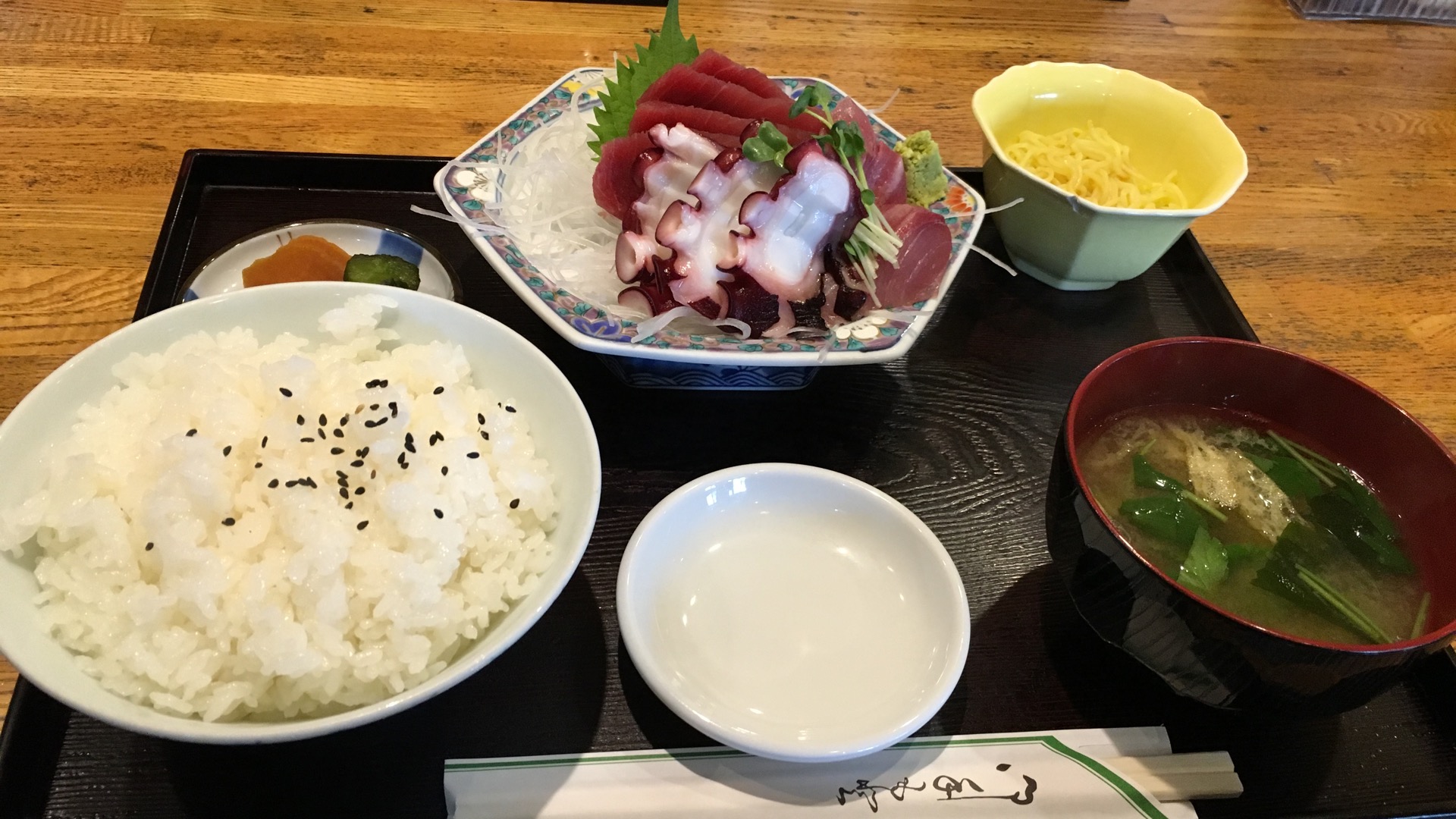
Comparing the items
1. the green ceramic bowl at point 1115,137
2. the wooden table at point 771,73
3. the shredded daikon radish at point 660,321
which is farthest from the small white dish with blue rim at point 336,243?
the green ceramic bowl at point 1115,137

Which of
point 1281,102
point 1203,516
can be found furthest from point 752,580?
point 1281,102

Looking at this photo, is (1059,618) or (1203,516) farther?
(1059,618)

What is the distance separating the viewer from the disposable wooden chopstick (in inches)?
51.8

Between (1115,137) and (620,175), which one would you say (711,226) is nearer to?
(620,175)

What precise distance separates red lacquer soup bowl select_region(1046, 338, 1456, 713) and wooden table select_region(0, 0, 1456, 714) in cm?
87

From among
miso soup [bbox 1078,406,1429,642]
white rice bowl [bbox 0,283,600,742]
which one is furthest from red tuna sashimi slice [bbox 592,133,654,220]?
miso soup [bbox 1078,406,1429,642]

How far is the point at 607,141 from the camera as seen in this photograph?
2092 mm

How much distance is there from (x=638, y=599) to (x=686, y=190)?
0.90 metres

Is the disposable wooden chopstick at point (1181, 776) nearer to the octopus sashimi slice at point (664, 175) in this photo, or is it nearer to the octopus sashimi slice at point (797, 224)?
the octopus sashimi slice at point (797, 224)

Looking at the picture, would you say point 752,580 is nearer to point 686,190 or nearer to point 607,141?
point 686,190

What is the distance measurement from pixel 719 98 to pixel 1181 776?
1.64m

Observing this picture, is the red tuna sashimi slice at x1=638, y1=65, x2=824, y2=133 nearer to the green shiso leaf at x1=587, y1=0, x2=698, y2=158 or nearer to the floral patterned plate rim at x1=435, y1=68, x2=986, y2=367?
the green shiso leaf at x1=587, y1=0, x2=698, y2=158

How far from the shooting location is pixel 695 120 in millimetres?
1926

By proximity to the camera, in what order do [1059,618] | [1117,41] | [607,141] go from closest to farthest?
[1059,618] → [607,141] → [1117,41]
